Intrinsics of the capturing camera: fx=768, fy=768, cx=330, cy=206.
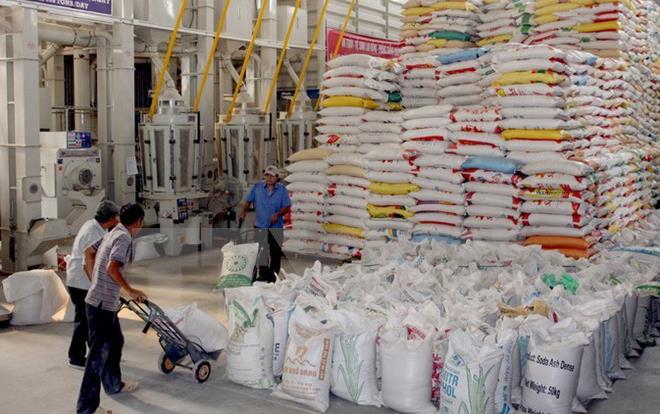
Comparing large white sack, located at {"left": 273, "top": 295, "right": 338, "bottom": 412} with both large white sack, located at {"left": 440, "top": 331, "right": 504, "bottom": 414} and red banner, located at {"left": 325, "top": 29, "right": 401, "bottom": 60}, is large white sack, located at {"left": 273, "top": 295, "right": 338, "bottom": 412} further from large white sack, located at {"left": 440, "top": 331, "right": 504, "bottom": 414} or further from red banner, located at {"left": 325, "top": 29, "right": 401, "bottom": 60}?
red banner, located at {"left": 325, "top": 29, "right": 401, "bottom": 60}

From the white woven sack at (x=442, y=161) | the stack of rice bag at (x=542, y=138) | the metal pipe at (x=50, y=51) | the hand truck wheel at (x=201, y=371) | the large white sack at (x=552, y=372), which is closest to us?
the large white sack at (x=552, y=372)

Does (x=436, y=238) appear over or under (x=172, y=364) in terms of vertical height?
over

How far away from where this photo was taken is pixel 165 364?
5477 mm

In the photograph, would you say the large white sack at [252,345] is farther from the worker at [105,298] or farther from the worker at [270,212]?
the worker at [270,212]

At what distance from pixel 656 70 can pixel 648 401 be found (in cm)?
760

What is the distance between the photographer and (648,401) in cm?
505

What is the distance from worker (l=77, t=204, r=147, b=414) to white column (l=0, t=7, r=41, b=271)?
4622mm

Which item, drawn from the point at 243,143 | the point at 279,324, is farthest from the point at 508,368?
the point at 243,143

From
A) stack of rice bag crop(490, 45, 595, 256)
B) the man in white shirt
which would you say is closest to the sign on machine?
the man in white shirt

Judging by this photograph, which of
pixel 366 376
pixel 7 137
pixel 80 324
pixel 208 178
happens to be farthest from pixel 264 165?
pixel 366 376

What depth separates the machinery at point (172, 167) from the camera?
10.4 meters

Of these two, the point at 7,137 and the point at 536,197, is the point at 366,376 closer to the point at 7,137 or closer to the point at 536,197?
the point at 536,197

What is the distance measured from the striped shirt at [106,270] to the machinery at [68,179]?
16.2 feet

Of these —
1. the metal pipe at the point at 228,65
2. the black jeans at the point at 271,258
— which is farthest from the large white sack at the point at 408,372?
the metal pipe at the point at 228,65
